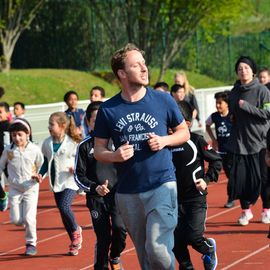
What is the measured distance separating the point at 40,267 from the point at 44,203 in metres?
6.33

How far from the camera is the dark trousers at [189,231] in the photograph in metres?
9.49

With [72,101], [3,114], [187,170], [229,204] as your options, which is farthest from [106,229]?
[72,101]

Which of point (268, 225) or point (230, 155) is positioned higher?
point (230, 155)

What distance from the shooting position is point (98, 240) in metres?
10.4

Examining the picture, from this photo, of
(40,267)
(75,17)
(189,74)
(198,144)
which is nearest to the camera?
(198,144)

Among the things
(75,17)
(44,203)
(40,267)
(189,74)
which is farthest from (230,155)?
(189,74)

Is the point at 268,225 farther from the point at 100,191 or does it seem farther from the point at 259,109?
the point at 100,191

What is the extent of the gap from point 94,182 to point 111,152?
258 centimetres

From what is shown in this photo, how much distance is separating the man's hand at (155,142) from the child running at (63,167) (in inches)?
179

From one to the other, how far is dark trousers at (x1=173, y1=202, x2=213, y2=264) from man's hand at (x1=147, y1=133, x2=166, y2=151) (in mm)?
1928

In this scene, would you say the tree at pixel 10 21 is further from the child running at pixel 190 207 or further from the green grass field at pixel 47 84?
the child running at pixel 190 207

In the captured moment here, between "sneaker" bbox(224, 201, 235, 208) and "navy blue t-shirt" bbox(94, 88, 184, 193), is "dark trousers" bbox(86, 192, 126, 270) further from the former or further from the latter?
"sneaker" bbox(224, 201, 235, 208)

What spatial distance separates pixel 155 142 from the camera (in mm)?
7684

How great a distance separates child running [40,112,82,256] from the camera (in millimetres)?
12188
